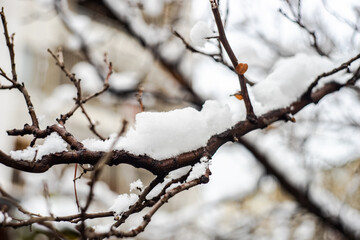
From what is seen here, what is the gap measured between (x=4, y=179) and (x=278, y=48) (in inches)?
241

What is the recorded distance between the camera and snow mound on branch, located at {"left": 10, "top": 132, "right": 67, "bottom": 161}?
0.95 meters

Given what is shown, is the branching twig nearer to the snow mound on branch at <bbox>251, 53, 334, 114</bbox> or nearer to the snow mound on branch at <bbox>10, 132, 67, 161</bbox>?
the snow mound on branch at <bbox>251, 53, 334, 114</bbox>

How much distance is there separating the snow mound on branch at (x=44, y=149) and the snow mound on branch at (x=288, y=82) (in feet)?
2.68

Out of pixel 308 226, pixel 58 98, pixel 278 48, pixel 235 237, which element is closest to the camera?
pixel 278 48

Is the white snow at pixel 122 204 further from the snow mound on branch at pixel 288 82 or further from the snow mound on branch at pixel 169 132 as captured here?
the snow mound on branch at pixel 288 82

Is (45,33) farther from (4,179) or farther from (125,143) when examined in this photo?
(125,143)

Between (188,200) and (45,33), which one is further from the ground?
(45,33)

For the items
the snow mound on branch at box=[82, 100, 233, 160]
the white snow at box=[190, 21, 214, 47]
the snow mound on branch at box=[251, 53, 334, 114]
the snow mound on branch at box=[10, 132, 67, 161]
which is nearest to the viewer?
the snow mound on branch at box=[10, 132, 67, 161]

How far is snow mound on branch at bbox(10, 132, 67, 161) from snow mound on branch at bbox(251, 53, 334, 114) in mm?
818

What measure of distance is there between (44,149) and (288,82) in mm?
1092

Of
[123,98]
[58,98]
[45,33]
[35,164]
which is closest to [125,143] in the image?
[35,164]

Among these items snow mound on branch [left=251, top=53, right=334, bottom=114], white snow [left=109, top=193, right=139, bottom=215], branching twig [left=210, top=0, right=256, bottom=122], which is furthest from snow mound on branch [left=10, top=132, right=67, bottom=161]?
snow mound on branch [left=251, top=53, right=334, bottom=114]

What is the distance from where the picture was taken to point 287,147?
153 inches

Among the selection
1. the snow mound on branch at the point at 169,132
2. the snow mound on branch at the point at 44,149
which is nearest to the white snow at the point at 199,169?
the snow mound on branch at the point at 169,132
